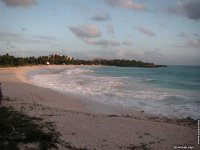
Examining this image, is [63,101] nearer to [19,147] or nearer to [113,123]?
[113,123]

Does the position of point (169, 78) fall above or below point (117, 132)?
below

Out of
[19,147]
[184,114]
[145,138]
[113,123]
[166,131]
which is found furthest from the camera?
[184,114]

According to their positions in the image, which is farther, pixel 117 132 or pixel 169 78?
pixel 169 78

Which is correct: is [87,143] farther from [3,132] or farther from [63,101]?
[63,101]

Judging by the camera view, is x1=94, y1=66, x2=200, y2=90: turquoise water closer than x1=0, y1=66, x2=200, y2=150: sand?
No

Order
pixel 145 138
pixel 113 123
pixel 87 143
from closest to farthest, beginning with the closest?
pixel 87 143 → pixel 145 138 → pixel 113 123

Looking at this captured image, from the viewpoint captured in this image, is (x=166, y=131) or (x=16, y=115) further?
(x=16, y=115)

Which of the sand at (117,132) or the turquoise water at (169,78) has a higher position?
the sand at (117,132)

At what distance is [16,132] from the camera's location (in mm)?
9953

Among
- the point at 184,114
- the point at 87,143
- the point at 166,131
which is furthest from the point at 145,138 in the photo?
the point at 184,114

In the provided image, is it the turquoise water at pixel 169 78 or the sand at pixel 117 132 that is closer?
the sand at pixel 117 132

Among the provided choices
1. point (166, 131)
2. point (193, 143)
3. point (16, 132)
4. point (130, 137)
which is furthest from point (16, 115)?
point (193, 143)

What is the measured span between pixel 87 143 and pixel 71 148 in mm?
728

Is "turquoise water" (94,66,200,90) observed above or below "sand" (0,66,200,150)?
below
